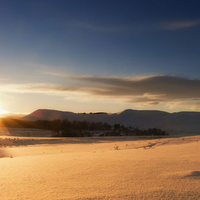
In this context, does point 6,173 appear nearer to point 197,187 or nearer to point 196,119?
point 197,187

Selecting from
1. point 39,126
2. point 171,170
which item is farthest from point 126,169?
point 39,126

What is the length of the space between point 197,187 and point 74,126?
30788 millimetres

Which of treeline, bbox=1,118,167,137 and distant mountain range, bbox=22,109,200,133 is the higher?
distant mountain range, bbox=22,109,200,133

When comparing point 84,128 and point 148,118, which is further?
point 148,118

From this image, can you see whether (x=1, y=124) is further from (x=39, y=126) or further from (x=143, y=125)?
(x=143, y=125)

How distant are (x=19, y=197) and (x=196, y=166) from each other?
8.27 ft

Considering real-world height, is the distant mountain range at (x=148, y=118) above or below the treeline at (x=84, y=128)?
above

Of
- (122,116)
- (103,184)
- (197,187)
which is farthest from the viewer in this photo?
(122,116)

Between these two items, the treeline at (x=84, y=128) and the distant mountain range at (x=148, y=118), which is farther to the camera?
the distant mountain range at (x=148, y=118)

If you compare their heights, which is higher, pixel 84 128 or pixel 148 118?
pixel 148 118

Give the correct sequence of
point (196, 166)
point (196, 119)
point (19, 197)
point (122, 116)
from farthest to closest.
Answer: point (122, 116), point (196, 119), point (196, 166), point (19, 197)

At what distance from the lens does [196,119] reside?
46.1 metres

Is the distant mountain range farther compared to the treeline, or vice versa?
the distant mountain range

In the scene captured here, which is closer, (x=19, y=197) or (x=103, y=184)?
(x=19, y=197)
